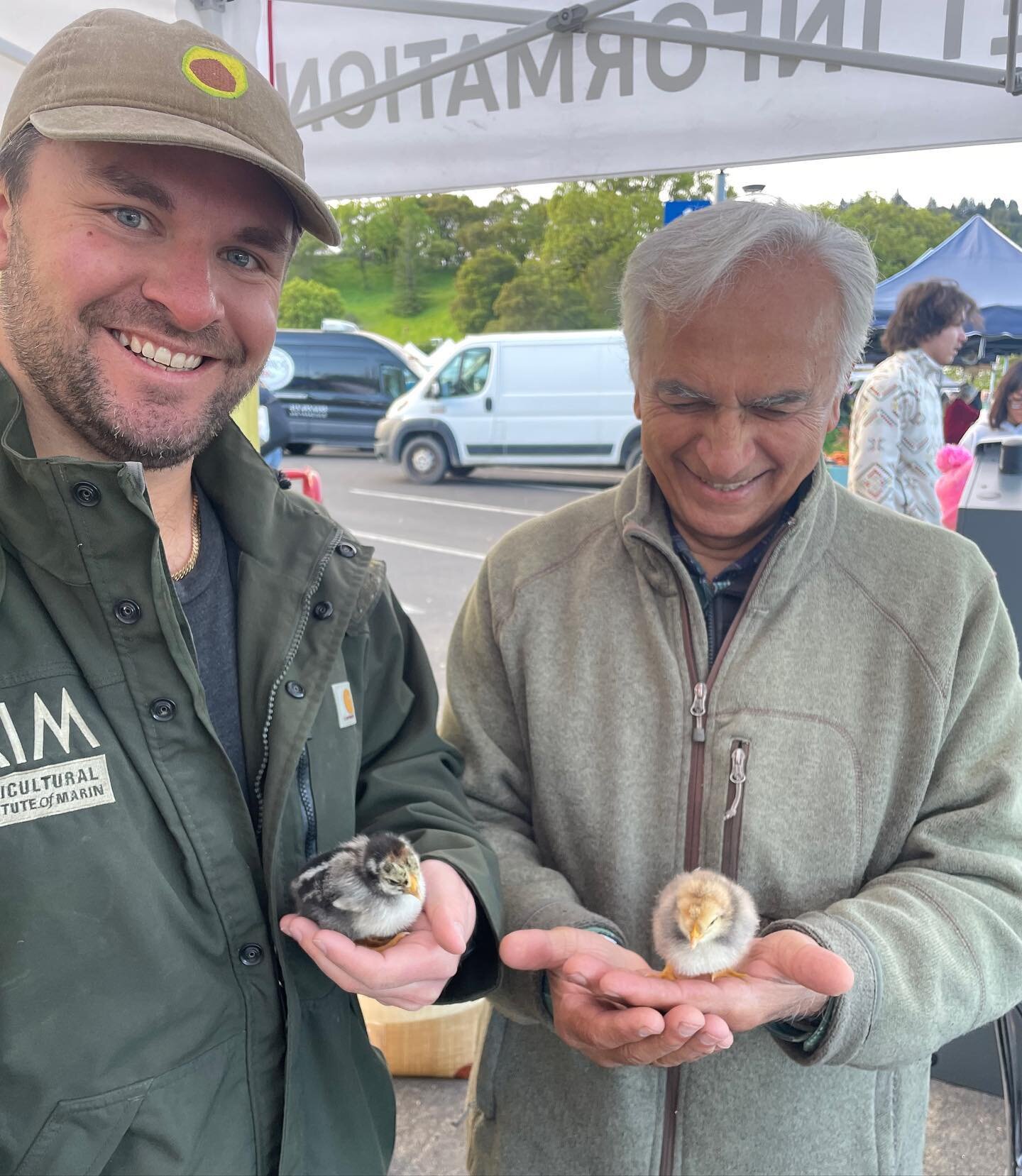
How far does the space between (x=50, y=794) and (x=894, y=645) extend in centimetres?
158

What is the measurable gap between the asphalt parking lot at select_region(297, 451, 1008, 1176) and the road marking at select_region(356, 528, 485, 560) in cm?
Answer: 2

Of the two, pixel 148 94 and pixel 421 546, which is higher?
pixel 148 94

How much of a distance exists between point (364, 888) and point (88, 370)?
1.03 meters

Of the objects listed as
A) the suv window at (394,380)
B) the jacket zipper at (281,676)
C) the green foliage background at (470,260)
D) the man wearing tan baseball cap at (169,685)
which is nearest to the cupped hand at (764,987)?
the man wearing tan baseball cap at (169,685)

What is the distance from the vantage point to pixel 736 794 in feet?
6.11

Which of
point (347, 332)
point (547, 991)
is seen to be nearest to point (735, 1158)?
point (547, 991)

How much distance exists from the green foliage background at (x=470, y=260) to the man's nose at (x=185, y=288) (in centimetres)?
1206

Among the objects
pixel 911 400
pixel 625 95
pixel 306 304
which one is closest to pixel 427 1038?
pixel 625 95

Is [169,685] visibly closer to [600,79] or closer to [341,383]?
[600,79]

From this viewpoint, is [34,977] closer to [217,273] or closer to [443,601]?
[217,273]

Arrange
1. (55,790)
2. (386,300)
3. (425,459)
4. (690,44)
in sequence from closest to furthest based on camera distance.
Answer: (55,790) → (690,44) → (425,459) → (386,300)

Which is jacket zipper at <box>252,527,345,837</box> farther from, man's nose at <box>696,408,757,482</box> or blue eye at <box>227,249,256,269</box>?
man's nose at <box>696,408,757,482</box>

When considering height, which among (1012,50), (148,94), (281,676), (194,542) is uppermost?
(1012,50)

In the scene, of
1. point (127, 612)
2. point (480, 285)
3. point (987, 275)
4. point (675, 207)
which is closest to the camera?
point (127, 612)
